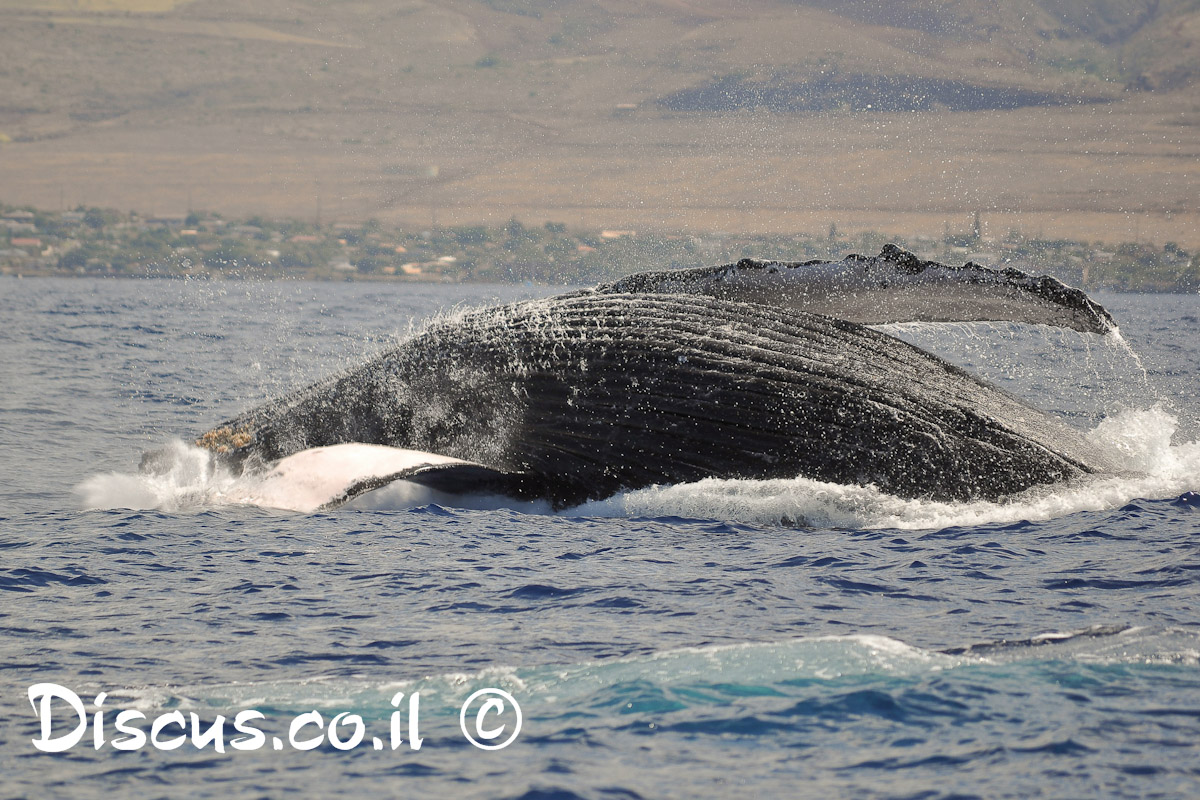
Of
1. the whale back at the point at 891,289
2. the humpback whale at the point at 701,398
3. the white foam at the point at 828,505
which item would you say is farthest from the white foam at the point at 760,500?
the whale back at the point at 891,289

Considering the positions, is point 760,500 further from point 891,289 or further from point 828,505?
point 891,289

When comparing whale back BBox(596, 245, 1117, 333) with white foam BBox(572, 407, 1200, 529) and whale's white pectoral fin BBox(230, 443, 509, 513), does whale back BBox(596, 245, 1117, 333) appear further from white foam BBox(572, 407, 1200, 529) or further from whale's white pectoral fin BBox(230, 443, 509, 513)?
whale's white pectoral fin BBox(230, 443, 509, 513)

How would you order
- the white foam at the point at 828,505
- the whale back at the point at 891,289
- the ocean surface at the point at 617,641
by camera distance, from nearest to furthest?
the ocean surface at the point at 617,641 → the whale back at the point at 891,289 → the white foam at the point at 828,505

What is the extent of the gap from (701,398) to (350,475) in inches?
103

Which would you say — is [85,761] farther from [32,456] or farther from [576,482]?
[32,456]

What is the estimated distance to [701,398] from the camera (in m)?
8.88

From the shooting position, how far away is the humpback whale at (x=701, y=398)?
28.7ft

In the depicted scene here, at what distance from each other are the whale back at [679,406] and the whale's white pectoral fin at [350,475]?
0.60 feet

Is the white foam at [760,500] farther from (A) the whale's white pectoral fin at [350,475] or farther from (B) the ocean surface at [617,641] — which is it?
(A) the whale's white pectoral fin at [350,475]

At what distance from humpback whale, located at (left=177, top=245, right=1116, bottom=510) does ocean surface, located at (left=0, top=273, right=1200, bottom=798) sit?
28cm

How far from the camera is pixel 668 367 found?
353 inches

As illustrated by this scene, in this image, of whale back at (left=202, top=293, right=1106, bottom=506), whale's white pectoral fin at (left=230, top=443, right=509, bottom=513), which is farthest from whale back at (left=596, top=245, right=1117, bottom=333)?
whale's white pectoral fin at (left=230, top=443, right=509, bottom=513)

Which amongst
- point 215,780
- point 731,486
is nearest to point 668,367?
point 731,486

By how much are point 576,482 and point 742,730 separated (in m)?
3.92
